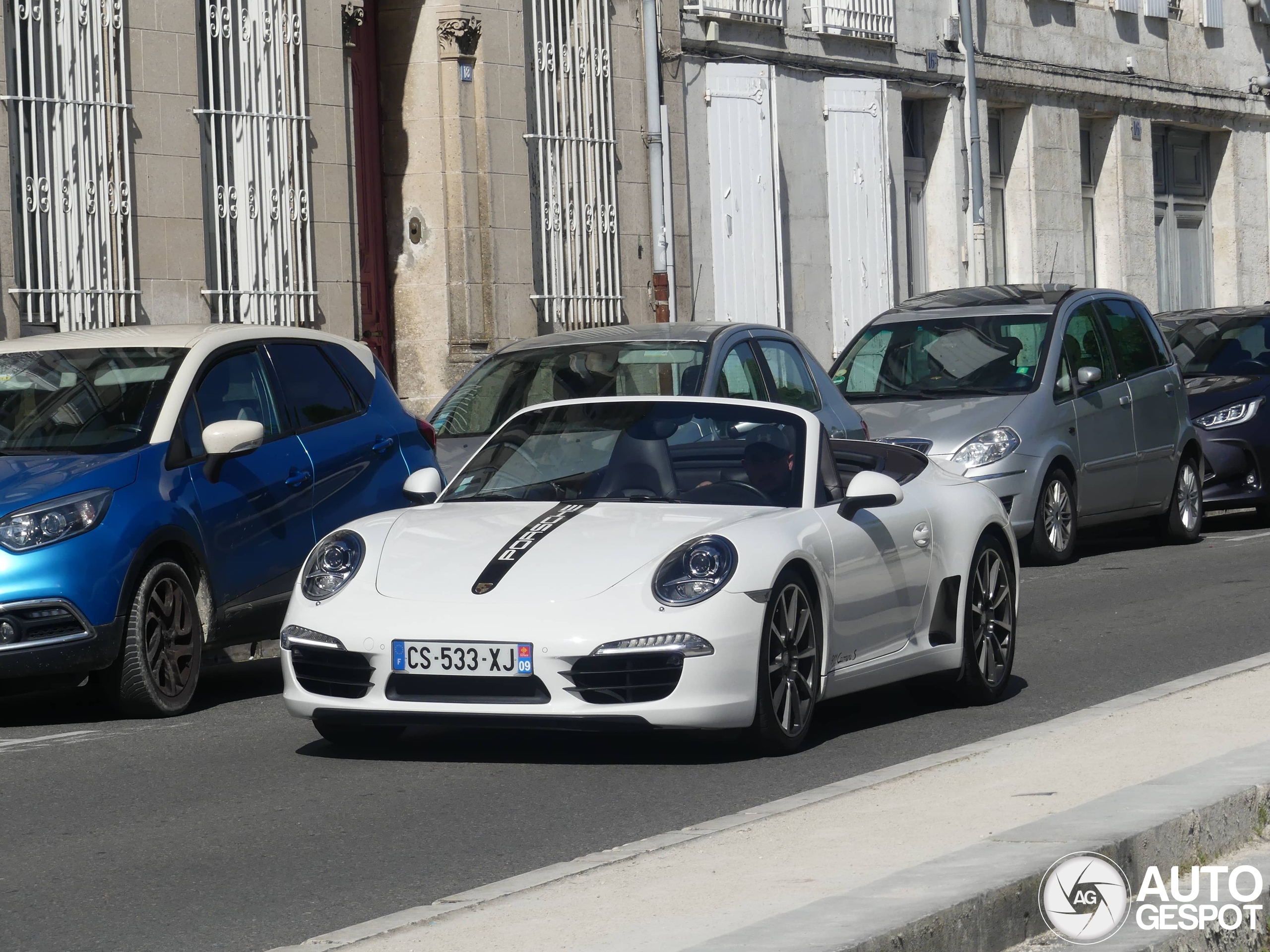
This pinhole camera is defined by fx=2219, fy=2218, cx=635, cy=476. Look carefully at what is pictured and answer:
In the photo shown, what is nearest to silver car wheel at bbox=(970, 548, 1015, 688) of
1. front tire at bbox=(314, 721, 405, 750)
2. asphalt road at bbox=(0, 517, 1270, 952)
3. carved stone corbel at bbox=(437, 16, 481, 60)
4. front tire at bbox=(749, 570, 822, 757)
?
asphalt road at bbox=(0, 517, 1270, 952)

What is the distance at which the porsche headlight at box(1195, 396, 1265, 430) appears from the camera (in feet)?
58.6

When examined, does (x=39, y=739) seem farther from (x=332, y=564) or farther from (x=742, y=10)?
(x=742, y=10)

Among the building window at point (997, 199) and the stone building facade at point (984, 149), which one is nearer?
the stone building facade at point (984, 149)

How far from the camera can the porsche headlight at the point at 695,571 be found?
7316 mm

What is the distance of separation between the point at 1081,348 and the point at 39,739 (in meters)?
9.46

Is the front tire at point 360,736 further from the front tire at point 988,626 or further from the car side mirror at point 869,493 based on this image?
the front tire at point 988,626

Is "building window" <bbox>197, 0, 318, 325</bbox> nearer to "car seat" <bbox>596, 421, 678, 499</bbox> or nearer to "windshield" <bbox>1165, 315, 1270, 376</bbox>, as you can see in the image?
"windshield" <bbox>1165, 315, 1270, 376</bbox>

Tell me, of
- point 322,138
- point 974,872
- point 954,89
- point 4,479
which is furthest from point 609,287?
point 974,872

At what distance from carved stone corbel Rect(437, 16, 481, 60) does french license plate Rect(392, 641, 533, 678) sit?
1535 cm

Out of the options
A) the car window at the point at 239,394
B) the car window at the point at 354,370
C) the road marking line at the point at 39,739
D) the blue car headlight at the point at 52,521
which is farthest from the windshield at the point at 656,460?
the car window at the point at 354,370

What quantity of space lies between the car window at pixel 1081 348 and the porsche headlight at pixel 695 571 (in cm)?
852

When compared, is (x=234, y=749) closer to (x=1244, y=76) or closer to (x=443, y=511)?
(x=443, y=511)

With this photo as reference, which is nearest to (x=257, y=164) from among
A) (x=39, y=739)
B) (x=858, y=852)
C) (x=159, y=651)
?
(x=159, y=651)

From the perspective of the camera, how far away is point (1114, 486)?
16016 millimetres
